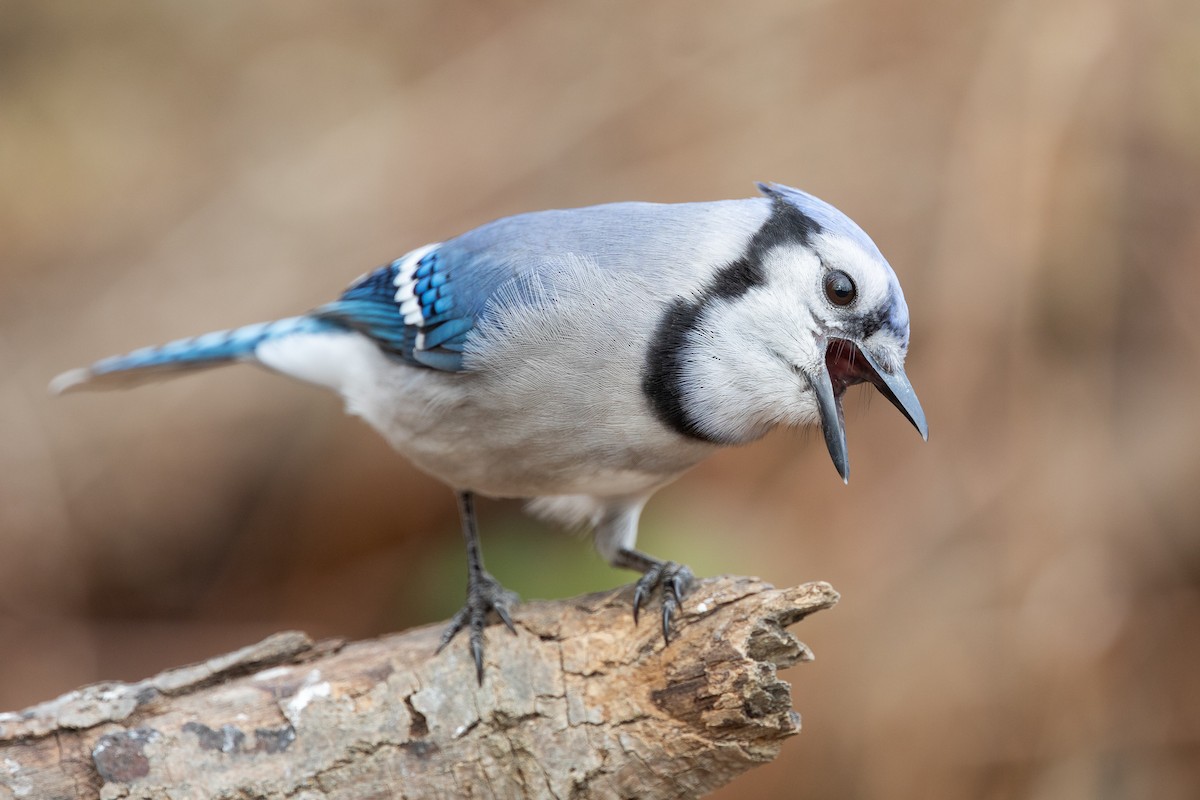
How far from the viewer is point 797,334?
6.13 ft

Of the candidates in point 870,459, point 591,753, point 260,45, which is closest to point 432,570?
point 870,459

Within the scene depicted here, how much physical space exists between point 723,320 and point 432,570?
194cm

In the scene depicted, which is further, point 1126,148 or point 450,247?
point 1126,148

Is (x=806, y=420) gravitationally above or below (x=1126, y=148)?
below

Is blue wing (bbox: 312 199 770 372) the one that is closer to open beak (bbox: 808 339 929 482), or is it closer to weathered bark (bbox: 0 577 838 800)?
open beak (bbox: 808 339 929 482)

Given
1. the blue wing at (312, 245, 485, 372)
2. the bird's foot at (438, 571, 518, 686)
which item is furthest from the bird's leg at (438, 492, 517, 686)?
the blue wing at (312, 245, 485, 372)

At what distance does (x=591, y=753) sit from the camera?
1.83m

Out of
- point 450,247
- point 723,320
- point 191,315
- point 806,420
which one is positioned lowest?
point 806,420

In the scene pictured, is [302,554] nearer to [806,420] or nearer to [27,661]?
[27,661]

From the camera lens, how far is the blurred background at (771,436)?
3.35 meters

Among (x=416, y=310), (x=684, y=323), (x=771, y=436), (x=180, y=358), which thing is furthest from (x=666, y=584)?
(x=771, y=436)

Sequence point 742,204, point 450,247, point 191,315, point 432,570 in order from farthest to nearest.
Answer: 1. point 191,315
2. point 432,570
3. point 450,247
4. point 742,204

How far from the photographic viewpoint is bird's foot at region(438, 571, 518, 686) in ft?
6.77

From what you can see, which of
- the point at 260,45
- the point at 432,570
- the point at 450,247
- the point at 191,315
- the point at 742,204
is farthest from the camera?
the point at 260,45
